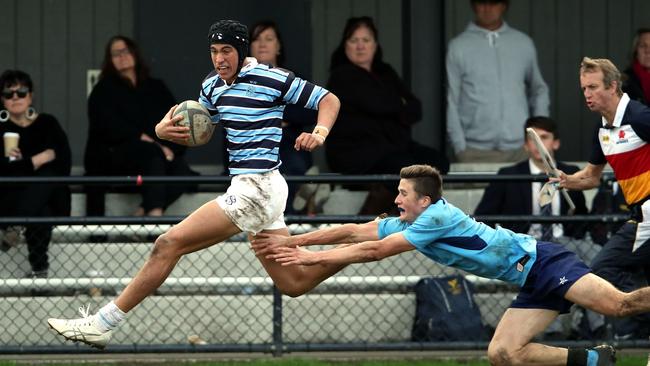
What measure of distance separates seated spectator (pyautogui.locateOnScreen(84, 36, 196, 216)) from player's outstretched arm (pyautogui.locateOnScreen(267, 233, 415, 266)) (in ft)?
11.7

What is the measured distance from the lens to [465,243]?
9727mm

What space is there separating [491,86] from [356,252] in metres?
4.83

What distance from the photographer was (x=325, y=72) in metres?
14.8

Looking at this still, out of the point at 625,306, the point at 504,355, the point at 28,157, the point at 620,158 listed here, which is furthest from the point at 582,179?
the point at 28,157

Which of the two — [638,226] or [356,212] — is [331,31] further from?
[638,226]

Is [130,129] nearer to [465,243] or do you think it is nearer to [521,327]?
[465,243]

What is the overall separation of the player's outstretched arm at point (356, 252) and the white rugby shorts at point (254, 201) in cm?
47

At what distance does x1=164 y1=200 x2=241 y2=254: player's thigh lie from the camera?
9.87 metres

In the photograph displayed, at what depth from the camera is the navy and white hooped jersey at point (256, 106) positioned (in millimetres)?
9961

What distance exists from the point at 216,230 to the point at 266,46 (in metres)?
3.31

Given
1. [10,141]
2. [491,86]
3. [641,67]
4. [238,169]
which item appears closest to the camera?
[238,169]

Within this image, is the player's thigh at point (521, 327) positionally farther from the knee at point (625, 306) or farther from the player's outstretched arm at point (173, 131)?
the player's outstretched arm at point (173, 131)

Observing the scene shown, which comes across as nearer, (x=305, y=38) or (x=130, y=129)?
(x=130, y=129)

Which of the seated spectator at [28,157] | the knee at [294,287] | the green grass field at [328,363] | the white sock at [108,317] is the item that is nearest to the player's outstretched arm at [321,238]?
the knee at [294,287]
